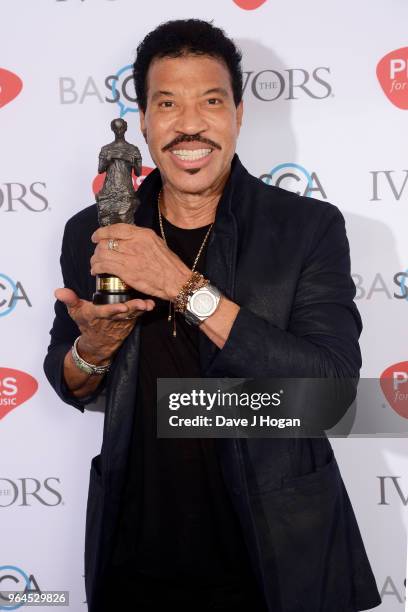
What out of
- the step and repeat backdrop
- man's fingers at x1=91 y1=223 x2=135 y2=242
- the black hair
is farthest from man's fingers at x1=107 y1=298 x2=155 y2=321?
the step and repeat backdrop

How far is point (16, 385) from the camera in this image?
6.04 ft

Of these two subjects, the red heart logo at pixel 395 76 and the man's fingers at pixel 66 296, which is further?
the red heart logo at pixel 395 76

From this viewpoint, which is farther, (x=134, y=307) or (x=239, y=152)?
(x=239, y=152)

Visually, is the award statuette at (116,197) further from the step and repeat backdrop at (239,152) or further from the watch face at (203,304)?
the step and repeat backdrop at (239,152)

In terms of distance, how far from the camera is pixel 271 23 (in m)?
1.68

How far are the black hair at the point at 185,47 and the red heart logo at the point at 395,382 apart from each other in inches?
32.3

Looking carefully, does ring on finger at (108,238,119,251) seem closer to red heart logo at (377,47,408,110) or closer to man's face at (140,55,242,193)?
man's face at (140,55,242,193)

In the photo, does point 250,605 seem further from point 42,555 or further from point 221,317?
point 42,555

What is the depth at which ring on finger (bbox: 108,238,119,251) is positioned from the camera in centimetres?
111

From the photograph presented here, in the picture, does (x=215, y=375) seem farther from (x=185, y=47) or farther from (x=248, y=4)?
(x=248, y=4)

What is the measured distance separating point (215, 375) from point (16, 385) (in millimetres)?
878

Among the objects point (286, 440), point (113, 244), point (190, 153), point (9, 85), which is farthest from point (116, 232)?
point (9, 85)

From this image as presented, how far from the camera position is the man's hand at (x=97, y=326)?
1.12 m

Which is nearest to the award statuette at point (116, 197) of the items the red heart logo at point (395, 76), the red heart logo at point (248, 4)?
the red heart logo at point (248, 4)
